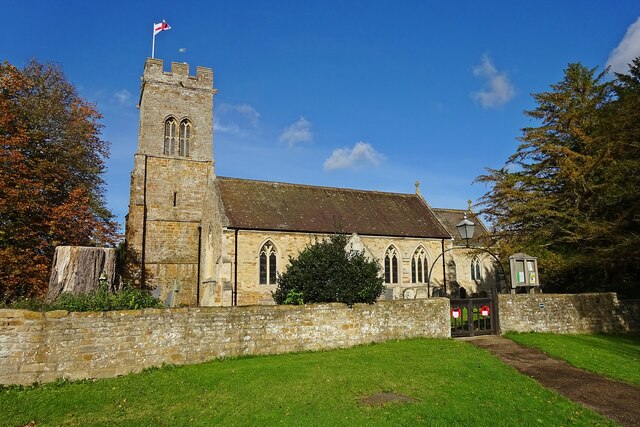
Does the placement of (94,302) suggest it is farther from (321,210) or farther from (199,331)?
(321,210)

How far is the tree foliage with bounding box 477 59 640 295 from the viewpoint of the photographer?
20125mm

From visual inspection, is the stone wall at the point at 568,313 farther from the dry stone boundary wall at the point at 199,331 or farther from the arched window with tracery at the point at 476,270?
the arched window with tracery at the point at 476,270

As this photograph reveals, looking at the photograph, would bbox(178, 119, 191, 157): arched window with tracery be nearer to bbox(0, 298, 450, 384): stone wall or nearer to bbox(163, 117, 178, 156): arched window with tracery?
bbox(163, 117, 178, 156): arched window with tracery

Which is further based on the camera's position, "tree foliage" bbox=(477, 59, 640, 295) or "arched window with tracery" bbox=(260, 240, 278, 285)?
"arched window with tracery" bbox=(260, 240, 278, 285)

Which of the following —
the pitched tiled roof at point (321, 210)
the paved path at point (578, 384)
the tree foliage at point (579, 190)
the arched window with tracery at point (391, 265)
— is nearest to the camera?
the paved path at point (578, 384)

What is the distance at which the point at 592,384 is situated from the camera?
10.5 meters

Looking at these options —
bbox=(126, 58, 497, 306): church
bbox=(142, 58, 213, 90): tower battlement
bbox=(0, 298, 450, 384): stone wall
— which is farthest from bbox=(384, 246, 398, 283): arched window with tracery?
bbox=(142, 58, 213, 90): tower battlement

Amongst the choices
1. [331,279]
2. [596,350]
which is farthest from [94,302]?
[596,350]

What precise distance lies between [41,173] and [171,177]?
932 cm

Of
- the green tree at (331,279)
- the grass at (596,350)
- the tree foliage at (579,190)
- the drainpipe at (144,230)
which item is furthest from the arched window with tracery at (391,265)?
the drainpipe at (144,230)

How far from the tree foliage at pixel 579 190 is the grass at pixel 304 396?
40.9 ft

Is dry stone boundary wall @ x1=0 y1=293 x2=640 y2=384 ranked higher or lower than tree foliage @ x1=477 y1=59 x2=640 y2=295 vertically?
lower

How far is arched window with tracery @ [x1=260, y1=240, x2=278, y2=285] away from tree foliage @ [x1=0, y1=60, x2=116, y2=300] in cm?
849

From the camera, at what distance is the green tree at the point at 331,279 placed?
47.8 feet
